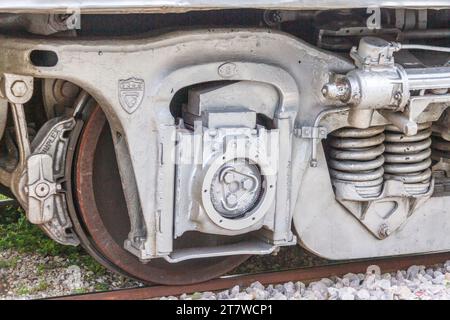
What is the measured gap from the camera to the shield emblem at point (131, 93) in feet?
12.9

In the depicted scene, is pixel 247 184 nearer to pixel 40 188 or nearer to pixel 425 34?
pixel 40 188

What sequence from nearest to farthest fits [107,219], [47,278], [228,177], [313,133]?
[228,177], [313,133], [107,219], [47,278]

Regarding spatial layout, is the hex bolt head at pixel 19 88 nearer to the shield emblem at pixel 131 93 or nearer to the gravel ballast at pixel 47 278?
the shield emblem at pixel 131 93

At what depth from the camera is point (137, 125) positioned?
13.2 feet

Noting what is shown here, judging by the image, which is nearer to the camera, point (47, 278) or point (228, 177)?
point (228, 177)

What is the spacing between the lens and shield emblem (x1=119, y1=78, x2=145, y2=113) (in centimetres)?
393

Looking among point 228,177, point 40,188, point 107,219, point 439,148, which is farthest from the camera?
point 439,148

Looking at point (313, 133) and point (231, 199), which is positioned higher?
point (313, 133)

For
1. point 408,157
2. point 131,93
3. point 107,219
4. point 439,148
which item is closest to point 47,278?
point 107,219

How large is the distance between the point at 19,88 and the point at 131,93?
482 millimetres

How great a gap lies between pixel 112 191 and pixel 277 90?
37.8 inches

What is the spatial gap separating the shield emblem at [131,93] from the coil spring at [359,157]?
3.72 ft

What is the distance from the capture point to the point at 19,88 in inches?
155
